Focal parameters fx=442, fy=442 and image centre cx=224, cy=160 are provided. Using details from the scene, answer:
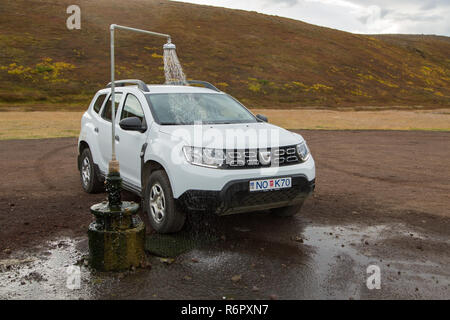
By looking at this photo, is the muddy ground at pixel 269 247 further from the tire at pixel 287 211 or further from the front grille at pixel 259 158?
the front grille at pixel 259 158

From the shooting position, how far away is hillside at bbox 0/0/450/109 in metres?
43.0

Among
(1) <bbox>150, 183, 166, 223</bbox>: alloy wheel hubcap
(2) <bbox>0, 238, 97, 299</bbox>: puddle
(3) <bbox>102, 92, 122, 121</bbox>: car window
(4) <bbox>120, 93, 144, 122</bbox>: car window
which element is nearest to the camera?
(2) <bbox>0, 238, 97, 299</bbox>: puddle

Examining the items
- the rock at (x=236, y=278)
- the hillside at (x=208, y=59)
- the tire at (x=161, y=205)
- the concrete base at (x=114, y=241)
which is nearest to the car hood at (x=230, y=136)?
the tire at (x=161, y=205)

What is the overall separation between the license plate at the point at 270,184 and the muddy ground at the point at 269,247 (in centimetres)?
69

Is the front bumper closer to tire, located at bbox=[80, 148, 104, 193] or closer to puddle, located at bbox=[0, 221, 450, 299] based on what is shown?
puddle, located at bbox=[0, 221, 450, 299]

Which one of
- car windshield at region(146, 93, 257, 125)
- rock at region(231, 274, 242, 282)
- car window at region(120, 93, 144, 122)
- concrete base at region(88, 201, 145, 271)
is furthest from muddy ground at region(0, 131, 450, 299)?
car window at region(120, 93, 144, 122)

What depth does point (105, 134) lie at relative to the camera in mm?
6797

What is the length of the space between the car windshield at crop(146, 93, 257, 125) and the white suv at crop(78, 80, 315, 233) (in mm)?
13

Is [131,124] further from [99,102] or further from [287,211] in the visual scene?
[287,211]

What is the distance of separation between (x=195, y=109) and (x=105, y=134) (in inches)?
61.6

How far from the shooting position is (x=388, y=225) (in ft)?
19.9

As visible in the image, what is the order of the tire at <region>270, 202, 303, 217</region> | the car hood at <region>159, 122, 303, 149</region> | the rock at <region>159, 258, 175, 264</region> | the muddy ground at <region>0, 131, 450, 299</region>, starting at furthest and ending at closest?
the tire at <region>270, 202, 303, 217</region>
the car hood at <region>159, 122, 303, 149</region>
the rock at <region>159, 258, 175, 264</region>
the muddy ground at <region>0, 131, 450, 299</region>
